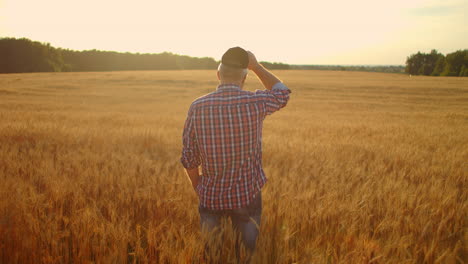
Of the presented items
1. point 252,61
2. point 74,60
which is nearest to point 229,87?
point 252,61

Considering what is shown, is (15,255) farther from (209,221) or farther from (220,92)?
(220,92)

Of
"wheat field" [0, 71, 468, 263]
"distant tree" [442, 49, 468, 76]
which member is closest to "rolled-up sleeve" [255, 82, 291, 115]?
"wheat field" [0, 71, 468, 263]

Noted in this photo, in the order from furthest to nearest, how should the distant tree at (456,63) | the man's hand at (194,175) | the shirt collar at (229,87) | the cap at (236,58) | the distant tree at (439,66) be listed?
1. the distant tree at (439,66)
2. the distant tree at (456,63)
3. the man's hand at (194,175)
4. the shirt collar at (229,87)
5. the cap at (236,58)

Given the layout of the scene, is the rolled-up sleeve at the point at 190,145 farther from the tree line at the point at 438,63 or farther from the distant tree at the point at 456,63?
the distant tree at the point at 456,63

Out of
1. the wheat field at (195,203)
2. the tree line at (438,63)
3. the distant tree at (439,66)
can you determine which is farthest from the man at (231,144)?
the distant tree at (439,66)

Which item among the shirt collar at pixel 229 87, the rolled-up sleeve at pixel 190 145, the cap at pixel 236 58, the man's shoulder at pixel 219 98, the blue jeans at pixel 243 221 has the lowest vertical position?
the blue jeans at pixel 243 221

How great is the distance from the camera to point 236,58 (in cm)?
172

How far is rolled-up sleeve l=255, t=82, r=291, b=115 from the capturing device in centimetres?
185

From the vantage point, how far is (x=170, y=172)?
4035mm

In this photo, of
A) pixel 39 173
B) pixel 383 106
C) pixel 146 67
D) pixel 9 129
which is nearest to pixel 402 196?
pixel 39 173

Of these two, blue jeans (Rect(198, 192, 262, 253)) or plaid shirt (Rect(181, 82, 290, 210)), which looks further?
blue jeans (Rect(198, 192, 262, 253))

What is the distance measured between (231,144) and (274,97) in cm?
43

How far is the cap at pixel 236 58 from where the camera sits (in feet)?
5.58

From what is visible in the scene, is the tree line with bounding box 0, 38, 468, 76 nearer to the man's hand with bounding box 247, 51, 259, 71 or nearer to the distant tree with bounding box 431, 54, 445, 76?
the distant tree with bounding box 431, 54, 445, 76
